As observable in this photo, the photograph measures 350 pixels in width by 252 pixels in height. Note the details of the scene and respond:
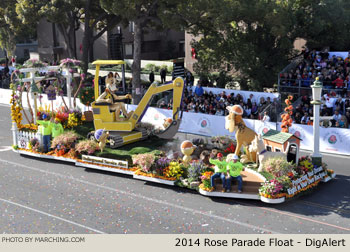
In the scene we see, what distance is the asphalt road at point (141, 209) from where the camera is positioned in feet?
43.6

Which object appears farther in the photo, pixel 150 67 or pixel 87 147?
pixel 150 67

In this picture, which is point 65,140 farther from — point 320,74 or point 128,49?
point 128,49

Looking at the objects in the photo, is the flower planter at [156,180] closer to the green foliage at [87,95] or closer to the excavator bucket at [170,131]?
the excavator bucket at [170,131]

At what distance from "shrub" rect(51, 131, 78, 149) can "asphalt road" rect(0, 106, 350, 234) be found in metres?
1.94

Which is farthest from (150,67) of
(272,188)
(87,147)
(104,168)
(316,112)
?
(272,188)

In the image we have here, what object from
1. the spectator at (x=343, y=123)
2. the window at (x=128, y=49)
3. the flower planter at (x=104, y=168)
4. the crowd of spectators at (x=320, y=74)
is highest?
the window at (x=128, y=49)

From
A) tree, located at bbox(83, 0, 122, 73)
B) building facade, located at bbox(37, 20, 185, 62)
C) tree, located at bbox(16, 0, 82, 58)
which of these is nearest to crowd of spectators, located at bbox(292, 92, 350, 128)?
tree, located at bbox(83, 0, 122, 73)

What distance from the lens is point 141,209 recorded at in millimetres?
14711

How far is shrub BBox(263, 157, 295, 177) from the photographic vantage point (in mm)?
15469

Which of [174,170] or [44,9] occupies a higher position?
[44,9]

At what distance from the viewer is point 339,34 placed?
94.5 feet

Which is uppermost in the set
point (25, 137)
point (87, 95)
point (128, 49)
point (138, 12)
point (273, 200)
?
point (138, 12)

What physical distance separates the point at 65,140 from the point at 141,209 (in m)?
6.74

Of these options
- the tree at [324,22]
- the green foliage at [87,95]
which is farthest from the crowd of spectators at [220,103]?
the tree at [324,22]
